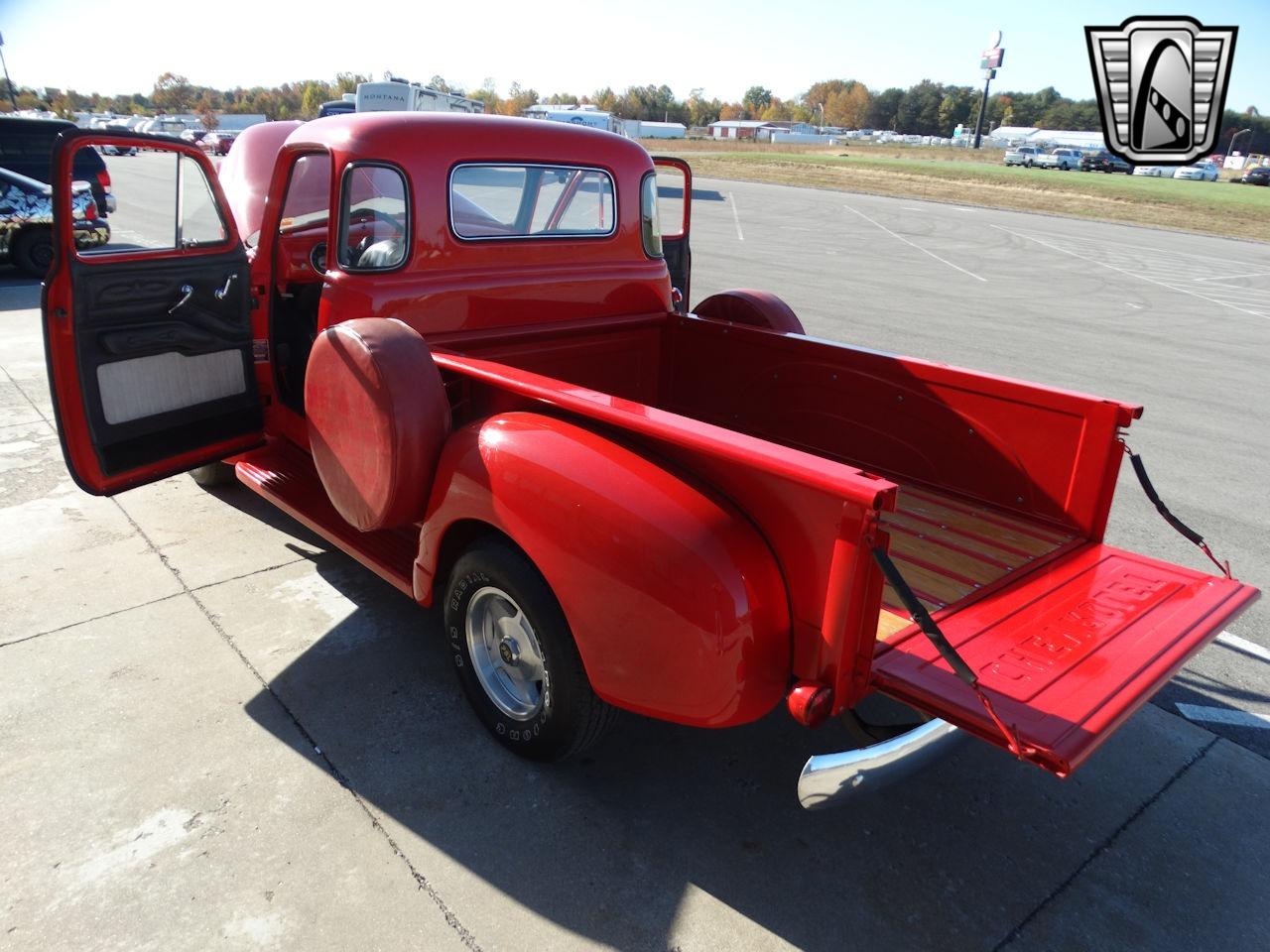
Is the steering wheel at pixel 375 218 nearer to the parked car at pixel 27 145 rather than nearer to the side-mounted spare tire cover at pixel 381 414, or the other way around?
the side-mounted spare tire cover at pixel 381 414

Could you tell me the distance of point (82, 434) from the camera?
346 cm

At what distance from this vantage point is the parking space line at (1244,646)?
381 cm

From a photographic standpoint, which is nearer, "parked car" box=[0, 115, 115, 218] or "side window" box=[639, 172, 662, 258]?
"side window" box=[639, 172, 662, 258]

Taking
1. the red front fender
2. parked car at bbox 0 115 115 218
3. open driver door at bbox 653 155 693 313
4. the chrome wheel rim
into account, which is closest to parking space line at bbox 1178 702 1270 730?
the red front fender

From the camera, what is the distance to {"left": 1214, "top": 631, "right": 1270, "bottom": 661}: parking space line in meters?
3.81

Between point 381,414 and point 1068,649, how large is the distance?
2192 millimetres

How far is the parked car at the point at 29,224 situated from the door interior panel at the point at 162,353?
8583mm

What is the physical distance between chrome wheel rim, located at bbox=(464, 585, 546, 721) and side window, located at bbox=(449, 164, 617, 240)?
1691 mm

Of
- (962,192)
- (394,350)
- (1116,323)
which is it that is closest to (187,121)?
(962,192)

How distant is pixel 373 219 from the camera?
3.75 metres

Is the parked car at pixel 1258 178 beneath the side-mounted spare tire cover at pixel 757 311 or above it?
above

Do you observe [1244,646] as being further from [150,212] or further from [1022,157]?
[1022,157]

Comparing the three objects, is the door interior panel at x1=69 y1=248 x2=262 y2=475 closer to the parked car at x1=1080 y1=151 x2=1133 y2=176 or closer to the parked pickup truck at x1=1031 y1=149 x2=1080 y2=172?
the parked pickup truck at x1=1031 y1=149 x2=1080 y2=172

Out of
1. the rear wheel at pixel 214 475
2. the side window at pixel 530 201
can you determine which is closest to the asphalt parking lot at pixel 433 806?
the rear wheel at pixel 214 475
